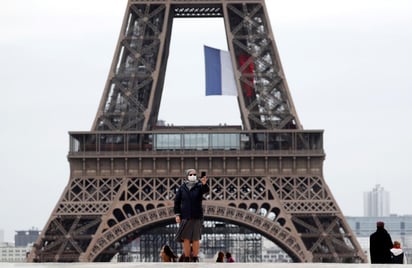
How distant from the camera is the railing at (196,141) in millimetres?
63812

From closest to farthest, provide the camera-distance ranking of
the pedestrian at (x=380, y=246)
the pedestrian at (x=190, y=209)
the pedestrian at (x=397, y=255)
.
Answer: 1. the pedestrian at (x=380, y=246)
2. the pedestrian at (x=397, y=255)
3. the pedestrian at (x=190, y=209)

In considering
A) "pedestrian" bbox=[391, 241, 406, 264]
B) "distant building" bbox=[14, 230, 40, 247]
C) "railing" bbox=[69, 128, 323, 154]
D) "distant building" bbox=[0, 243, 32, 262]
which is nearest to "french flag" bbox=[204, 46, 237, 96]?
"railing" bbox=[69, 128, 323, 154]

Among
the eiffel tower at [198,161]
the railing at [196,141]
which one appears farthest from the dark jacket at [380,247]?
the railing at [196,141]

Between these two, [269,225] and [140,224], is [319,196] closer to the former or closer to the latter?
[269,225]

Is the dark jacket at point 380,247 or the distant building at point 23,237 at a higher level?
the distant building at point 23,237

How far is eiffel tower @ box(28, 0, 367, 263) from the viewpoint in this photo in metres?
61.8

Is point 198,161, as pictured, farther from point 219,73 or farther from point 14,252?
→ point 14,252

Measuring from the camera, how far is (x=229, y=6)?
65.6 meters

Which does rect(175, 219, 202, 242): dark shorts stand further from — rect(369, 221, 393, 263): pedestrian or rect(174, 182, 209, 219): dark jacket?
rect(369, 221, 393, 263): pedestrian

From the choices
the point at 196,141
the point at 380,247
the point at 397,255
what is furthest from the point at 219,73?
the point at 380,247

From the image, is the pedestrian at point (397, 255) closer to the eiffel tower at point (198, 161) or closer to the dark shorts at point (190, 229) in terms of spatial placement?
the dark shorts at point (190, 229)

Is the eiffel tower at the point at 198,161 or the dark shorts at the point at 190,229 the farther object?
the eiffel tower at the point at 198,161

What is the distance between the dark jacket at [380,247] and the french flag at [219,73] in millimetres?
43089

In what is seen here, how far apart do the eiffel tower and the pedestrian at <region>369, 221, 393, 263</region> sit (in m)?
35.8
